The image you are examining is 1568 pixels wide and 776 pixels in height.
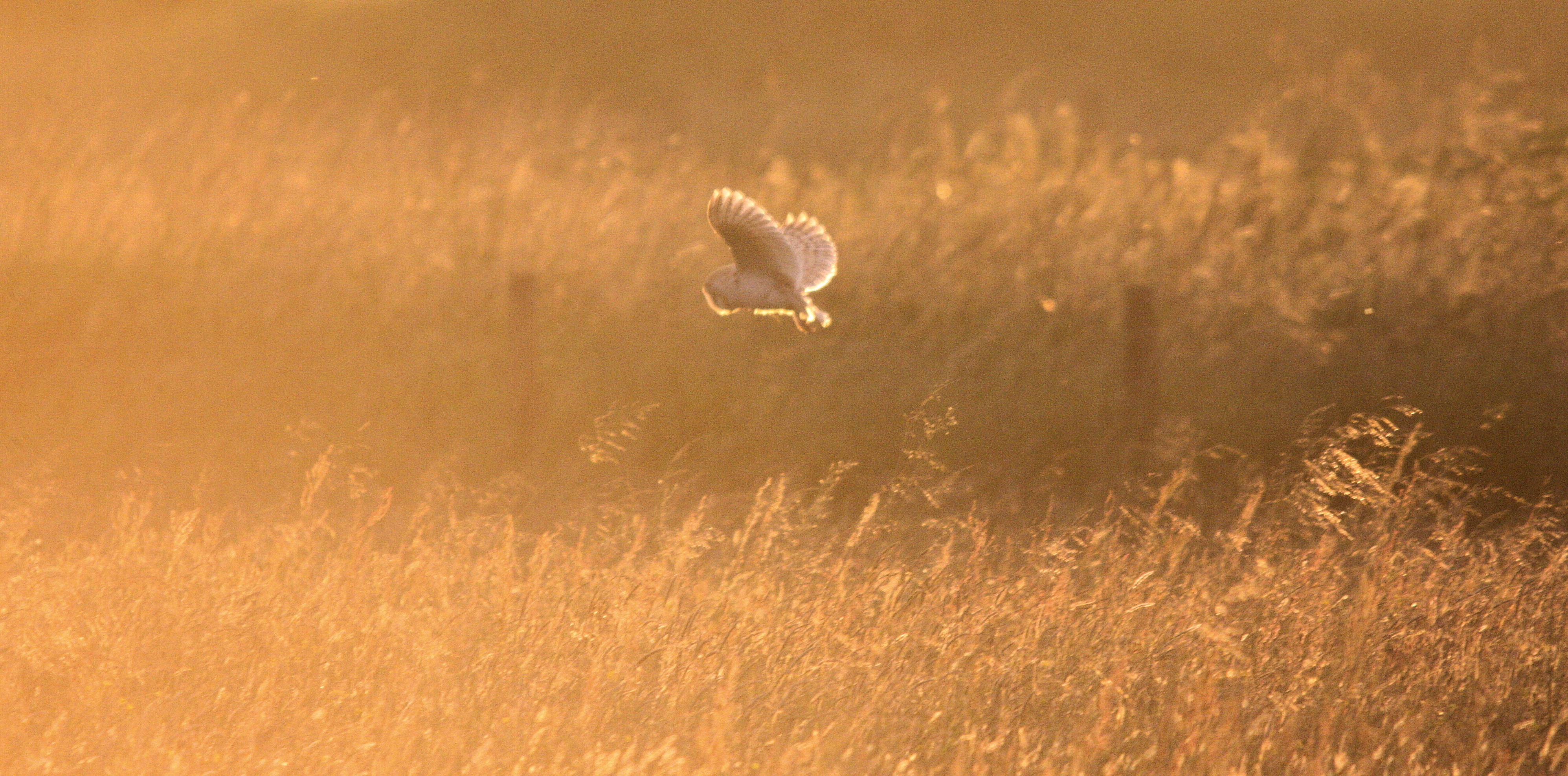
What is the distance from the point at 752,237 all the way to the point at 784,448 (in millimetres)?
1625

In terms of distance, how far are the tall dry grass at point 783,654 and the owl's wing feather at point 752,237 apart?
4.76ft

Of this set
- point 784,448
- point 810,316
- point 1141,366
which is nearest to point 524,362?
point 784,448

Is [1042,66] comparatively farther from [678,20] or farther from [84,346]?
[84,346]

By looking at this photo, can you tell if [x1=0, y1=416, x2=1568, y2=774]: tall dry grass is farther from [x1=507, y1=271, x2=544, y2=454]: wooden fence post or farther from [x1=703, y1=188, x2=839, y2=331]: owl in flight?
[x1=507, y1=271, x2=544, y2=454]: wooden fence post

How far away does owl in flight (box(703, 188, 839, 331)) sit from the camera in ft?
20.1

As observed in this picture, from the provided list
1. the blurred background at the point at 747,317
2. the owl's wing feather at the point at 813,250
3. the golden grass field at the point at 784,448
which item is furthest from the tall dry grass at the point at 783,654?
the owl's wing feather at the point at 813,250

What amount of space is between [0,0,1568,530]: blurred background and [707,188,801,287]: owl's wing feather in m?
0.93

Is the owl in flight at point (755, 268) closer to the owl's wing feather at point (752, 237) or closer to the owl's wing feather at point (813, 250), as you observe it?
the owl's wing feather at point (752, 237)

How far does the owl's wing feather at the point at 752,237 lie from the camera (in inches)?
241

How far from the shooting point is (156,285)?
29.4ft

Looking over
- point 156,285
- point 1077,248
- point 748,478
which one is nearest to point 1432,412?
point 1077,248

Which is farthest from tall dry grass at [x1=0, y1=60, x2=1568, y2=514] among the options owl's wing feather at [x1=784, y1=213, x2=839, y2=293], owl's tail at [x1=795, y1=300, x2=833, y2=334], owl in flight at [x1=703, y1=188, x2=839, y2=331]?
owl's wing feather at [x1=784, y1=213, x2=839, y2=293]

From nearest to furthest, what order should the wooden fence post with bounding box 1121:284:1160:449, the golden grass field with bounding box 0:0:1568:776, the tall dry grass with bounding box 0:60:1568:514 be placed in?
the golden grass field with bounding box 0:0:1568:776, the wooden fence post with bounding box 1121:284:1160:449, the tall dry grass with bounding box 0:60:1568:514

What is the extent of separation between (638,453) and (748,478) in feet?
1.96
